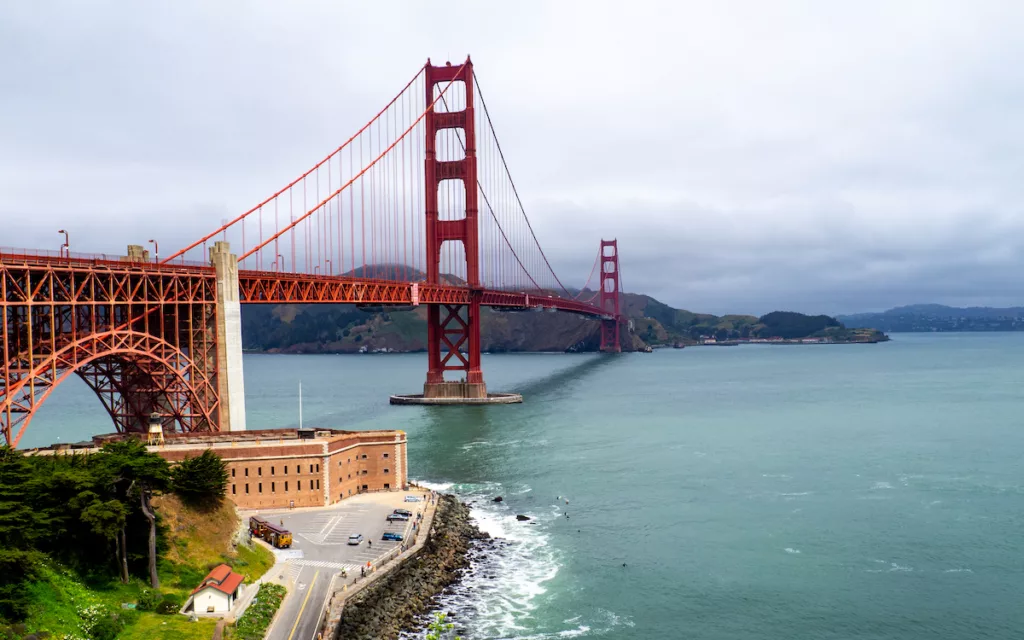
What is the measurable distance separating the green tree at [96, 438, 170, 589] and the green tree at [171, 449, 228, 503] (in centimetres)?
112

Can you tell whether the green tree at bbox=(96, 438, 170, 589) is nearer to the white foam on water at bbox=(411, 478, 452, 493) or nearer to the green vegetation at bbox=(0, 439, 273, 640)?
the green vegetation at bbox=(0, 439, 273, 640)

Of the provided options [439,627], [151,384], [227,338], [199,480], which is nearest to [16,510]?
[199,480]

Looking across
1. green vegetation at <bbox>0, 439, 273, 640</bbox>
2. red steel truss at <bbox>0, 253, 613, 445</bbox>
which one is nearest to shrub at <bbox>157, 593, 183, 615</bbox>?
green vegetation at <bbox>0, 439, 273, 640</bbox>

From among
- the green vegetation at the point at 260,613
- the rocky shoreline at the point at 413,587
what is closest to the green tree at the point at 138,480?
the green vegetation at the point at 260,613

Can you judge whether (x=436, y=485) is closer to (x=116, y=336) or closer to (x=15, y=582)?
(x=116, y=336)

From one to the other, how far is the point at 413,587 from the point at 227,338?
25190 mm

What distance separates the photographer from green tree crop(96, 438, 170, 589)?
1329 inches

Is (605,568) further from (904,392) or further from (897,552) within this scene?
Answer: (904,392)

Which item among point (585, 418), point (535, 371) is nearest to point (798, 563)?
point (585, 418)

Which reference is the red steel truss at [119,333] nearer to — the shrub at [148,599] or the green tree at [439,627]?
the shrub at [148,599]

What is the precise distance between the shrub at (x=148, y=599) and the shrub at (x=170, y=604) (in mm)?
212

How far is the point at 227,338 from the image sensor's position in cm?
5488

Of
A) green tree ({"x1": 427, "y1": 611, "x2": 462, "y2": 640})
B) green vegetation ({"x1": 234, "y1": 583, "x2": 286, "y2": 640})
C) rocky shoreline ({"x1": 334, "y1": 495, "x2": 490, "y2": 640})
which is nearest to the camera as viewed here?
green vegetation ({"x1": 234, "y1": 583, "x2": 286, "y2": 640})

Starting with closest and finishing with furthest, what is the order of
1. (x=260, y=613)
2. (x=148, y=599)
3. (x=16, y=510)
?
(x=16, y=510) → (x=260, y=613) → (x=148, y=599)
